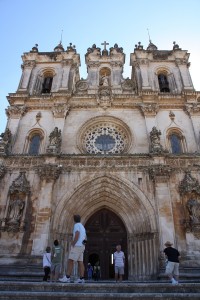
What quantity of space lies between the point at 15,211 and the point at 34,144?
17.5ft

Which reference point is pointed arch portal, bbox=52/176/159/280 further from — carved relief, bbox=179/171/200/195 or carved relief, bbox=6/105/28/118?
carved relief, bbox=6/105/28/118

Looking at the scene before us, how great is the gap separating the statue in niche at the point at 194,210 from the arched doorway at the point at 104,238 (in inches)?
149

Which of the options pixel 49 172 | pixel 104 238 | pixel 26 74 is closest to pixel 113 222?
pixel 104 238

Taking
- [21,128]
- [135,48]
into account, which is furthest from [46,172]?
[135,48]

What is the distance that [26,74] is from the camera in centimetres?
2134

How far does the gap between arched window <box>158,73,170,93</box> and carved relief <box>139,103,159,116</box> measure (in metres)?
3.61

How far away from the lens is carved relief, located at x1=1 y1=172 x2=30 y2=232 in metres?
13.4

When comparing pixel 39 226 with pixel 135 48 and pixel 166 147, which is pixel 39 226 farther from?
pixel 135 48

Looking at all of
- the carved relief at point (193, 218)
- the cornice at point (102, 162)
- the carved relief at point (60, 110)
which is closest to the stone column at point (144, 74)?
the carved relief at point (60, 110)

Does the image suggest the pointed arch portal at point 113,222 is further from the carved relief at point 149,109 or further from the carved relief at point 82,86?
the carved relief at point 82,86

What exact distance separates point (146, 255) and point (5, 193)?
8262mm

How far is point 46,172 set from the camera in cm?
1474

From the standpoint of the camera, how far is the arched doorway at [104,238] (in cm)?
1422

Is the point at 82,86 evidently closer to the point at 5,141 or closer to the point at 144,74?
the point at 144,74
